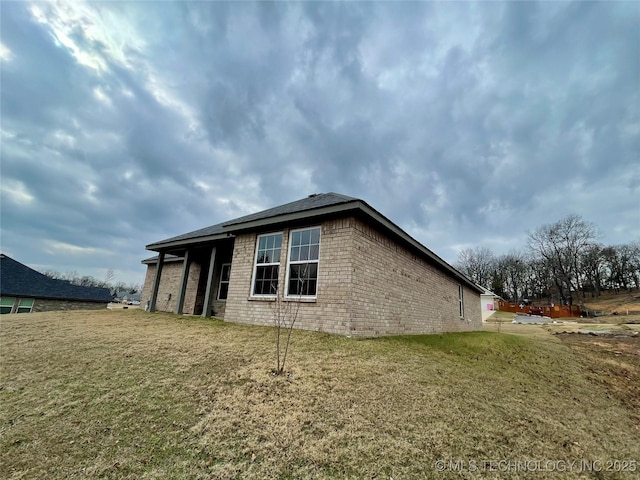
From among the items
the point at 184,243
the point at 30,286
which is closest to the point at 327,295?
the point at 184,243

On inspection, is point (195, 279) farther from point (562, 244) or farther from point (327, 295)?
point (562, 244)

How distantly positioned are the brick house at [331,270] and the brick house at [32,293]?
1725 cm

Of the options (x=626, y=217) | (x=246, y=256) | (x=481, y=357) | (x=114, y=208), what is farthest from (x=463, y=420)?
(x=626, y=217)

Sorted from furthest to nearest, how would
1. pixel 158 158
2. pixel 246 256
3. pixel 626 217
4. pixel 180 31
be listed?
pixel 626 217
pixel 158 158
pixel 180 31
pixel 246 256

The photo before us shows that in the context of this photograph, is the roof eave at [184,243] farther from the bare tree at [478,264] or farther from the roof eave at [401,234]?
the bare tree at [478,264]

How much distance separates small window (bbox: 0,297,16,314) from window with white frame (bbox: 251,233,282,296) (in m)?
22.5

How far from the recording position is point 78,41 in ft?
32.6

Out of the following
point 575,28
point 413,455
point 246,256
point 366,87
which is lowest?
point 413,455

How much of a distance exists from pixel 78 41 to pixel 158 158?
7.20m

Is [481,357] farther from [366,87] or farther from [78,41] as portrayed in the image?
[78,41]

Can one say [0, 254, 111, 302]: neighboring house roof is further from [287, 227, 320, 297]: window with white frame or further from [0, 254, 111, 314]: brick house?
[287, 227, 320, 297]: window with white frame

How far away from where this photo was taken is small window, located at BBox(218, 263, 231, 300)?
11969mm

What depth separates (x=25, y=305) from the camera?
1972cm

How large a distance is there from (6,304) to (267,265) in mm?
23045
